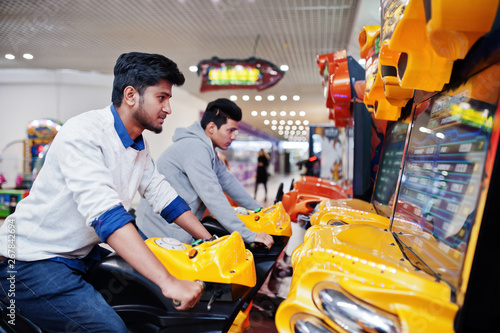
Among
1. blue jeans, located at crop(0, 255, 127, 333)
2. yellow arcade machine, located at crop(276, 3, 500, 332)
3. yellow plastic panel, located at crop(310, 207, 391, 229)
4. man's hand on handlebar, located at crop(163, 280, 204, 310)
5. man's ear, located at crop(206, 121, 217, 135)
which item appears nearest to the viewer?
yellow arcade machine, located at crop(276, 3, 500, 332)

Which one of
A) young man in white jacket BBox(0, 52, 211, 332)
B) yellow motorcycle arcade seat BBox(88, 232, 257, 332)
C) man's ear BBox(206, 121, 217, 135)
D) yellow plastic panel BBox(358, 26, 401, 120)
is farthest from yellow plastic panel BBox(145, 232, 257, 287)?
man's ear BBox(206, 121, 217, 135)

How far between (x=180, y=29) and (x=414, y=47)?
17.4 feet

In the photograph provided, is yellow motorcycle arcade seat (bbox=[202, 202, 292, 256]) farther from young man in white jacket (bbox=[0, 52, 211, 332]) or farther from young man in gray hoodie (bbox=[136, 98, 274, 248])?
young man in white jacket (bbox=[0, 52, 211, 332])

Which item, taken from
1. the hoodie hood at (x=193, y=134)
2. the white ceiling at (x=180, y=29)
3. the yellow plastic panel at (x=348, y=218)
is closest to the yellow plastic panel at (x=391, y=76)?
the yellow plastic panel at (x=348, y=218)

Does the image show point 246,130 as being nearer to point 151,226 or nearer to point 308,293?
point 151,226

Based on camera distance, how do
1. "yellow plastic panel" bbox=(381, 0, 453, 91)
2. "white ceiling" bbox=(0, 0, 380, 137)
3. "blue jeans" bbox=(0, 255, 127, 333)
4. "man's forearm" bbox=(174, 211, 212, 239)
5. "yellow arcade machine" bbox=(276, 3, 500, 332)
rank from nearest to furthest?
"yellow arcade machine" bbox=(276, 3, 500, 332) < "yellow plastic panel" bbox=(381, 0, 453, 91) < "blue jeans" bbox=(0, 255, 127, 333) < "man's forearm" bbox=(174, 211, 212, 239) < "white ceiling" bbox=(0, 0, 380, 137)

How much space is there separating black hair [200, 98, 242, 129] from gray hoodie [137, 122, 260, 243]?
0.09 metres

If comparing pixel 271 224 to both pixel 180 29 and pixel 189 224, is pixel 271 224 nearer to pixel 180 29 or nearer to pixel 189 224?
pixel 189 224

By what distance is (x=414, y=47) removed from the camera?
0.86 meters

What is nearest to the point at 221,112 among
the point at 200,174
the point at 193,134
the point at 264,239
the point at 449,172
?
the point at 193,134

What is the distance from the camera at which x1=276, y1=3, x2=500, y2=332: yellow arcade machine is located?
2.06ft

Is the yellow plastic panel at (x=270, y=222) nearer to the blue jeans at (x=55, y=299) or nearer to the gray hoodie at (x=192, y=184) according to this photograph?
the gray hoodie at (x=192, y=184)

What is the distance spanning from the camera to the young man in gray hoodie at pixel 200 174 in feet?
5.77

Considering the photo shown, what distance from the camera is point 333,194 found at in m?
2.84
